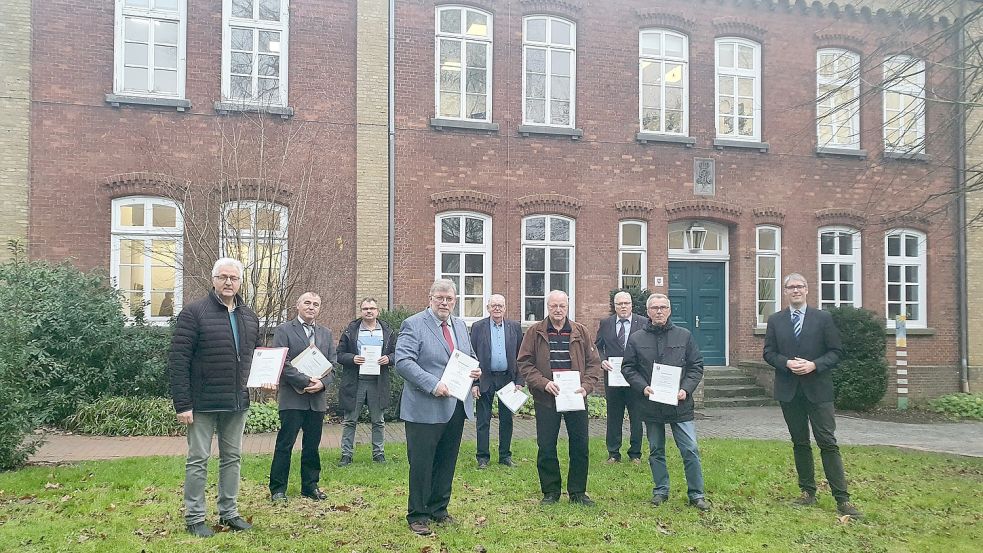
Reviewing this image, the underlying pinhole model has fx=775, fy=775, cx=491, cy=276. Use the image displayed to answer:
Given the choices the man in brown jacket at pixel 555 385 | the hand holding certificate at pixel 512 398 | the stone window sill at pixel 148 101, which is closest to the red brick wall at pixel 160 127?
the stone window sill at pixel 148 101

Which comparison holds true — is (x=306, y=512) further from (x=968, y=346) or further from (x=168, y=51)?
(x=968, y=346)

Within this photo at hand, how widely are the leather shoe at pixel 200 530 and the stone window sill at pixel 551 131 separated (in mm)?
10448

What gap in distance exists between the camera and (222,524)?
606 cm

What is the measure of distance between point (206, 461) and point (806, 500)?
5.23 meters

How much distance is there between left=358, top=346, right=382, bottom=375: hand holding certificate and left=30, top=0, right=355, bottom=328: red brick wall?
4.67 meters

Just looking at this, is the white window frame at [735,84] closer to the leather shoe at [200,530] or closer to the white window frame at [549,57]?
the white window frame at [549,57]

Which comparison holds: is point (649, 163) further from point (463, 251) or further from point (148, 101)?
point (148, 101)

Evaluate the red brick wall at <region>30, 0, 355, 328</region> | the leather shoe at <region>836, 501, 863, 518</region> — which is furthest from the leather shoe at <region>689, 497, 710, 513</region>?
the red brick wall at <region>30, 0, 355, 328</region>

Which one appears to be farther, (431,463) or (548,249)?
(548,249)

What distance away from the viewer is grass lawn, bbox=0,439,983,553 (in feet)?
18.9

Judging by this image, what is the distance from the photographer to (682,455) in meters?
6.98

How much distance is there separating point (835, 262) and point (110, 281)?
47.0 feet

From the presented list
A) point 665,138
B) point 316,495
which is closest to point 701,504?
point 316,495

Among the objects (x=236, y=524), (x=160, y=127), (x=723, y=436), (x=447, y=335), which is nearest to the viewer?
(x=236, y=524)
